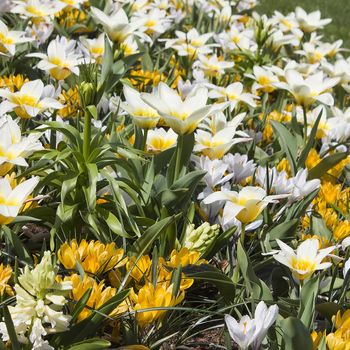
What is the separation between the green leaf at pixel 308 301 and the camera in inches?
69.0

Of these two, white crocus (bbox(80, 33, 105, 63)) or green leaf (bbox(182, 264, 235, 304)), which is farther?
white crocus (bbox(80, 33, 105, 63))

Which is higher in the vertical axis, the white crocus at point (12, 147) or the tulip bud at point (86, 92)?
the tulip bud at point (86, 92)

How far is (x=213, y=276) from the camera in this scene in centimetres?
186

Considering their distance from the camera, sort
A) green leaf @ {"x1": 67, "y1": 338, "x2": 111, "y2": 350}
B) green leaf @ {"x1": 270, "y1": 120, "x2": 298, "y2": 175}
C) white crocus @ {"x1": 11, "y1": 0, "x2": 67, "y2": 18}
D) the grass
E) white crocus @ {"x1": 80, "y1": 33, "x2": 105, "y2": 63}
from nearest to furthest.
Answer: green leaf @ {"x1": 67, "y1": 338, "x2": 111, "y2": 350}
green leaf @ {"x1": 270, "y1": 120, "x2": 298, "y2": 175}
white crocus @ {"x1": 80, "y1": 33, "x2": 105, "y2": 63}
white crocus @ {"x1": 11, "y1": 0, "x2": 67, "y2": 18}
the grass

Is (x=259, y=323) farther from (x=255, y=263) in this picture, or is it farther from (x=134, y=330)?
(x=255, y=263)

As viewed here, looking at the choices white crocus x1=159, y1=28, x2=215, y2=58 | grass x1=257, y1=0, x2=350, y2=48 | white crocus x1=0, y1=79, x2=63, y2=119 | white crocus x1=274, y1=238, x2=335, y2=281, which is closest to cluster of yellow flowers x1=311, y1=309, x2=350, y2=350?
white crocus x1=274, y1=238, x2=335, y2=281

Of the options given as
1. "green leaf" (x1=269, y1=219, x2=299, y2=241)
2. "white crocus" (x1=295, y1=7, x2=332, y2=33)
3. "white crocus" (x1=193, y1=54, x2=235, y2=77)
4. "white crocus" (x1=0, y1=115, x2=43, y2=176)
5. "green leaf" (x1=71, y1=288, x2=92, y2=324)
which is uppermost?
"white crocus" (x1=0, y1=115, x2=43, y2=176)

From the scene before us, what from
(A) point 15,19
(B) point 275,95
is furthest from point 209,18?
(A) point 15,19

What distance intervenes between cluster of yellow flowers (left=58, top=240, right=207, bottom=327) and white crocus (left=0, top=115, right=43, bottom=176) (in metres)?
0.30

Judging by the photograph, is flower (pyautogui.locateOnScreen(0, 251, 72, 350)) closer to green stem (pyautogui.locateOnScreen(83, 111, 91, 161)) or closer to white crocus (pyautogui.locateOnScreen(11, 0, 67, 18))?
green stem (pyautogui.locateOnScreen(83, 111, 91, 161))

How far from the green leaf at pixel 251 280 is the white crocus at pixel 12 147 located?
609 mm

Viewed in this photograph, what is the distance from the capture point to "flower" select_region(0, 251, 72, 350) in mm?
1438

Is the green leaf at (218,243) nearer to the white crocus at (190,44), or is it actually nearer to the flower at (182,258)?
the flower at (182,258)

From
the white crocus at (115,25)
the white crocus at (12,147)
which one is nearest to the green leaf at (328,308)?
the white crocus at (12,147)
